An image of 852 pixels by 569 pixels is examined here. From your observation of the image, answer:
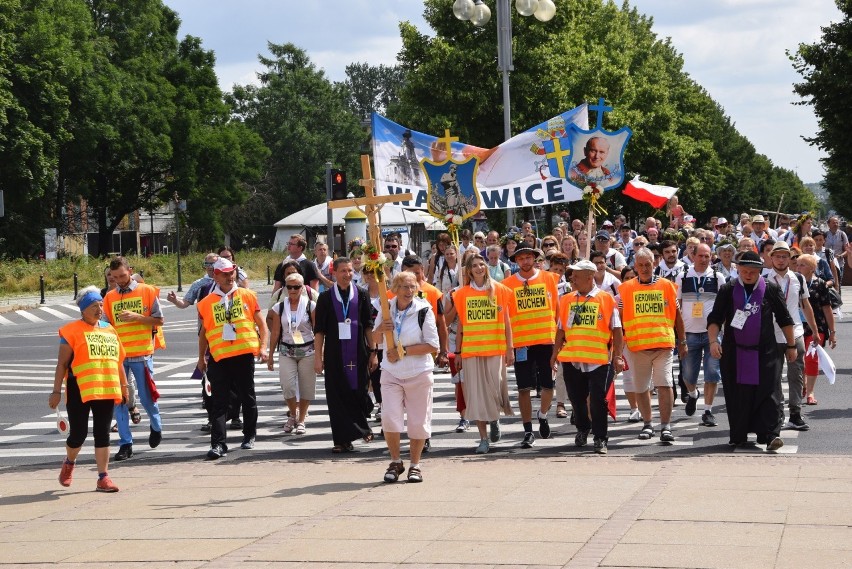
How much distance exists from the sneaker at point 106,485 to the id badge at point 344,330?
2.79 m

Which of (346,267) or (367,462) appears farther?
(346,267)

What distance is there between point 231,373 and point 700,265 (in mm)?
4848

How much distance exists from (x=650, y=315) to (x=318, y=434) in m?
3.66

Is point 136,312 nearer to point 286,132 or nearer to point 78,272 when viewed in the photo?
point 78,272

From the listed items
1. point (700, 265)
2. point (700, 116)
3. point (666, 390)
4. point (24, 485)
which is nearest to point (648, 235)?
point (700, 265)

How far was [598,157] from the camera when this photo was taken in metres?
17.6

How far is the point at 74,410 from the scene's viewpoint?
412 inches

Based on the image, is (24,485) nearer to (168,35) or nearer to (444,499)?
(444,499)

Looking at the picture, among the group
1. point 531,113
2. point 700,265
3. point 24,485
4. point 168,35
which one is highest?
point 168,35

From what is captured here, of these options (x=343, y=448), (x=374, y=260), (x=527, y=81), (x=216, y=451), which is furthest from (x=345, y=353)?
(x=527, y=81)

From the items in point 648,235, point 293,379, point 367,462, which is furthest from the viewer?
point 648,235

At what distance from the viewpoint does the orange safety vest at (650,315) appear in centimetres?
1224

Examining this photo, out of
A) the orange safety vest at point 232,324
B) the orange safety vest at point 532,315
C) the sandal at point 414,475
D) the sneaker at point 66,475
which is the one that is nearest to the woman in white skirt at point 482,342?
the orange safety vest at point 532,315

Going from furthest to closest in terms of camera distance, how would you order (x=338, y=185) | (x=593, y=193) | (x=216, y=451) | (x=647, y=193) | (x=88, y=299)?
(x=647, y=193), (x=338, y=185), (x=593, y=193), (x=216, y=451), (x=88, y=299)
